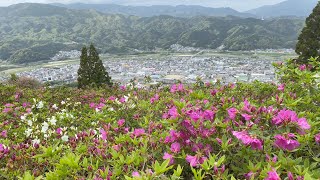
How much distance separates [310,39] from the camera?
19.9 m

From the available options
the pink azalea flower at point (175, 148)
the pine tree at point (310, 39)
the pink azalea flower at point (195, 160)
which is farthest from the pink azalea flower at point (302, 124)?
the pine tree at point (310, 39)

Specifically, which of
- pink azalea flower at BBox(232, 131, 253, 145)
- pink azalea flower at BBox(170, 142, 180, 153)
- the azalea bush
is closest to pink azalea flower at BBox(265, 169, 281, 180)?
the azalea bush

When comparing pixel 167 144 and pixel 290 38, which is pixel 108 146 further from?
pixel 290 38

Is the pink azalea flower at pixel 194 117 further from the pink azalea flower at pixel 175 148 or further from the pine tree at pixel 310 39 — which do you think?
the pine tree at pixel 310 39

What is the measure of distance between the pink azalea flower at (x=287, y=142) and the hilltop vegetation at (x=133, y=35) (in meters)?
118

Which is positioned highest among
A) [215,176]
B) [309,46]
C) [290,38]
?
[215,176]

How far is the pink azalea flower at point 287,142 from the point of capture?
182 centimetres

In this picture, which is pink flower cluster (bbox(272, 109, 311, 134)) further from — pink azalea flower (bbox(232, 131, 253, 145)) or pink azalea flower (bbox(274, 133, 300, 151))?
pink azalea flower (bbox(232, 131, 253, 145))

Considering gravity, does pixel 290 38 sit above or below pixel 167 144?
below

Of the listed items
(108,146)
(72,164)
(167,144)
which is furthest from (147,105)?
(72,164)

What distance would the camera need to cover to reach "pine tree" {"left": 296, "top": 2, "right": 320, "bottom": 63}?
19780mm

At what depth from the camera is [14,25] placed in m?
195

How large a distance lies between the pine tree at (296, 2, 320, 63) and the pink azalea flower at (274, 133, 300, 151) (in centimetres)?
1935

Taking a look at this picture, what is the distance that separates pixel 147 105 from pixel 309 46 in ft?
59.8
